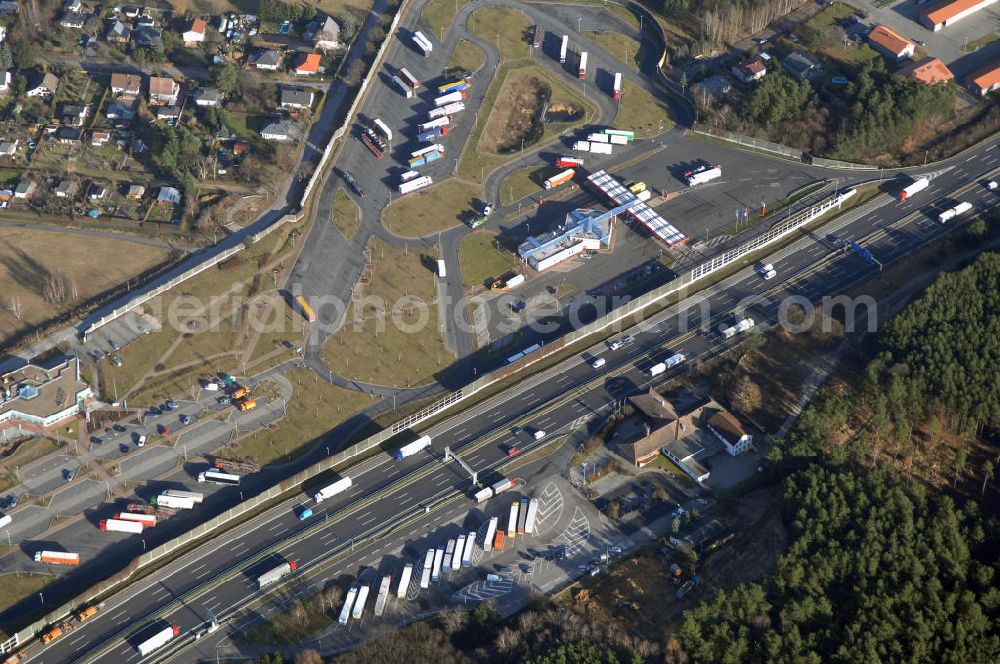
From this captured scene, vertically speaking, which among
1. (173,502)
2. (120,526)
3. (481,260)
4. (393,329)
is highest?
(481,260)

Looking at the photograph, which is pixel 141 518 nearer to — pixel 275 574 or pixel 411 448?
pixel 275 574

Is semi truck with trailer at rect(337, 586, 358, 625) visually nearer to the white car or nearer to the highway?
the highway

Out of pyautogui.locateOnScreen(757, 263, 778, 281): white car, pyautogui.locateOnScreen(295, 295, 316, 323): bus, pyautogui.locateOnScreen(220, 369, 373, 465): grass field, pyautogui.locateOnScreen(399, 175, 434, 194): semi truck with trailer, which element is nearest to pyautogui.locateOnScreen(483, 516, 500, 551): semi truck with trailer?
pyautogui.locateOnScreen(220, 369, 373, 465): grass field

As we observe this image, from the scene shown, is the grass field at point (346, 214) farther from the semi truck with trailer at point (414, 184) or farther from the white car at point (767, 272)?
the white car at point (767, 272)

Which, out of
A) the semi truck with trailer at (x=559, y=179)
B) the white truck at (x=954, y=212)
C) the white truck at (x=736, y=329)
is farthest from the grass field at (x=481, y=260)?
the white truck at (x=954, y=212)

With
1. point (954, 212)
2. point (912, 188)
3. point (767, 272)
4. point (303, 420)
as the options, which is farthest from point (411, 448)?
point (954, 212)

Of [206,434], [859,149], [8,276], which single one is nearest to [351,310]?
[206,434]
